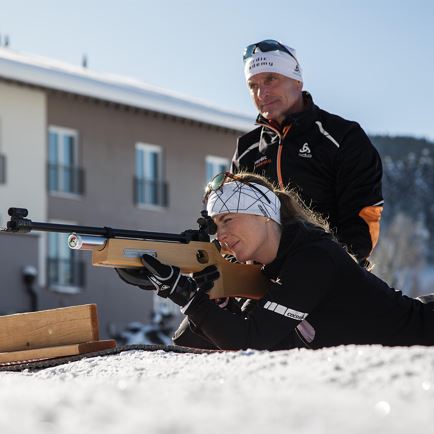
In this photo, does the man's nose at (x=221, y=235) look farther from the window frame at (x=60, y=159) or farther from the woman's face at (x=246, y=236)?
the window frame at (x=60, y=159)

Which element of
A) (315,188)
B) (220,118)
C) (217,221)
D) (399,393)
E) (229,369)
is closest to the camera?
(399,393)

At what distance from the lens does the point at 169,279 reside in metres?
4.69

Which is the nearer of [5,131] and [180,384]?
[180,384]

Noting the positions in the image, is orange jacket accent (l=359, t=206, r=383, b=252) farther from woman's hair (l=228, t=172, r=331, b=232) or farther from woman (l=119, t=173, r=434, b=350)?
woman (l=119, t=173, r=434, b=350)

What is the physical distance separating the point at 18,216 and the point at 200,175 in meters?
24.5

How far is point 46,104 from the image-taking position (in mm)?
25094

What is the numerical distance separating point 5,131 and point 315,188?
19.2 m

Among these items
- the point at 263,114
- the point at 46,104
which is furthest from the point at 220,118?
the point at 263,114

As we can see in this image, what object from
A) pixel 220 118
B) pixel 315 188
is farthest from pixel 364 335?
pixel 220 118

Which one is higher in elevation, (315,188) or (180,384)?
(315,188)

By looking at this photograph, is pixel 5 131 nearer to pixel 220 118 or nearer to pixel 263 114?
pixel 220 118

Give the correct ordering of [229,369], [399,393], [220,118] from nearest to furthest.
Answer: [399,393] → [229,369] → [220,118]

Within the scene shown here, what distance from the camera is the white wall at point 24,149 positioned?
954 inches

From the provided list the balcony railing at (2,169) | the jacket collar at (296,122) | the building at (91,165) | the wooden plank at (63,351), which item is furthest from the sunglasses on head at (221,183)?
the balcony railing at (2,169)
